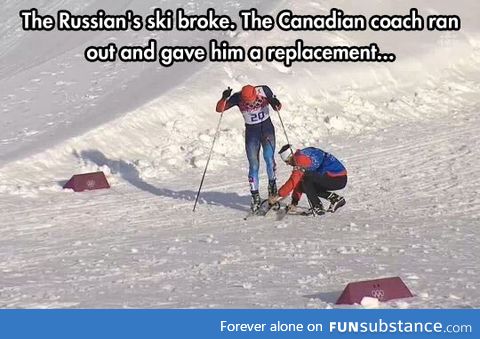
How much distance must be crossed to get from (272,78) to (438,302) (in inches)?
442

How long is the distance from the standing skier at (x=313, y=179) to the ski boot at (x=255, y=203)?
18 cm

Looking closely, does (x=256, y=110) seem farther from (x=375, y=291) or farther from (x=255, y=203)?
(x=375, y=291)

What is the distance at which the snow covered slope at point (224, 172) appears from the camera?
10070 millimetres

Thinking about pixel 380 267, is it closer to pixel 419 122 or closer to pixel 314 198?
pixel 314 198

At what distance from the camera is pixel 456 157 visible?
51.2ft

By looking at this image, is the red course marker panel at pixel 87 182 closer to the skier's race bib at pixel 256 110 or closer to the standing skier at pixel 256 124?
the standing skier at pixel 256 124

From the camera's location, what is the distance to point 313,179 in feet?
42.1

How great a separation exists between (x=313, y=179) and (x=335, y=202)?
453 mm

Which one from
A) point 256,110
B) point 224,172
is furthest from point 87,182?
point 256,110

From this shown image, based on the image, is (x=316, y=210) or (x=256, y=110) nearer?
(x=316, y=210)

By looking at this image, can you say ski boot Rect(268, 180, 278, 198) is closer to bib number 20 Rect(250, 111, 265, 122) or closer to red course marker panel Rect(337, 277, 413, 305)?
bib number 20 Rect(250, 111, 265, 122)

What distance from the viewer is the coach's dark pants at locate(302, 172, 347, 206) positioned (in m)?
12.8

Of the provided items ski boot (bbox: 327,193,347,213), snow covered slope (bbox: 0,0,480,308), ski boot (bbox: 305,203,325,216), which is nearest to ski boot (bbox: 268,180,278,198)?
snow covered slope (bbox: 0,0,480,308)
